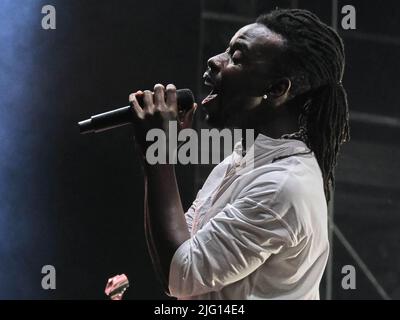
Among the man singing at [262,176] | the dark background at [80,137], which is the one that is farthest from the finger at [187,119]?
the dark background at [80,137]

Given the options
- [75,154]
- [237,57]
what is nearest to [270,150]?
[237,57]

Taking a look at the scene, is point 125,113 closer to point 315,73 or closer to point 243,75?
point 243,75

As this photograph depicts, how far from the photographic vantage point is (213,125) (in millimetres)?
1479

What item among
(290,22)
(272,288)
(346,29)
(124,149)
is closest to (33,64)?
(124,149)

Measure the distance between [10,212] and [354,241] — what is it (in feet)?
4.46

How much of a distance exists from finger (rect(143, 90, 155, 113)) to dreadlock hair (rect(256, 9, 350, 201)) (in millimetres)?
253

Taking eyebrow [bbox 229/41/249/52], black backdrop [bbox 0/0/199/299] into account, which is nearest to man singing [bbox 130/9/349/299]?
eyebrow [bbox 229/41/249/52]

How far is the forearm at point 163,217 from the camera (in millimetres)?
1313

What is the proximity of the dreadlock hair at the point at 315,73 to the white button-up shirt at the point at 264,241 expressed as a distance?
0.09 meters

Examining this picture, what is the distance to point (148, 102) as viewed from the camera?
1352mm

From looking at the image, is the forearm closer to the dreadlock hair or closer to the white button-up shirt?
the white button-up shirt

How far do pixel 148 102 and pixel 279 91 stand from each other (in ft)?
0.82

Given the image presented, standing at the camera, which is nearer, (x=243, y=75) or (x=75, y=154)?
(x=243, y=75)

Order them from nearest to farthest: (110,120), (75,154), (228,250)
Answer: (228,250) → (110,120) → (75,154)
